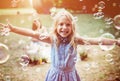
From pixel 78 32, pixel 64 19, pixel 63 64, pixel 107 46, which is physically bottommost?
pixel 63 64

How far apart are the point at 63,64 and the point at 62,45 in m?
0.14

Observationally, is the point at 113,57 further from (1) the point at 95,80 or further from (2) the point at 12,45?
(2) the point at 12,45

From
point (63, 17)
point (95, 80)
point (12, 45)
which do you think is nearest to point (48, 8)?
point (63, 17)

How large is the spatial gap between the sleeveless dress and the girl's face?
0.08m

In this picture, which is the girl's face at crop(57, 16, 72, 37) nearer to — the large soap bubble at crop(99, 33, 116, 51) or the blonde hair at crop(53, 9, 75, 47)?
the blonde hair at crop(53, 9, 75, 47)

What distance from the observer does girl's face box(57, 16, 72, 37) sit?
362 cm

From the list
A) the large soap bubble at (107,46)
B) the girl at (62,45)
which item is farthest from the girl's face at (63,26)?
the large soap bubble at (107,46)

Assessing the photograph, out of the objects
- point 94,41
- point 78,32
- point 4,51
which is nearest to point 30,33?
point 4,51

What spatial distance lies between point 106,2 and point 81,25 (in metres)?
0.25

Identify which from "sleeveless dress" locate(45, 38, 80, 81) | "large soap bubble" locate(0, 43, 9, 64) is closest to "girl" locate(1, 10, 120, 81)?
"sleeveless dress" locate(45, 38, 80, 81)

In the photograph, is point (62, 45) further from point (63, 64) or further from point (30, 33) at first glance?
point (30, 33)

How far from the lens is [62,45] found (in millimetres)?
3662

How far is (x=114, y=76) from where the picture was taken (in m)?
3.73

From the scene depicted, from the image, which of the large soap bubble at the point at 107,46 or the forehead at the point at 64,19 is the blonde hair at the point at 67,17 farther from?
the large soap bubble at the point at 107,46
